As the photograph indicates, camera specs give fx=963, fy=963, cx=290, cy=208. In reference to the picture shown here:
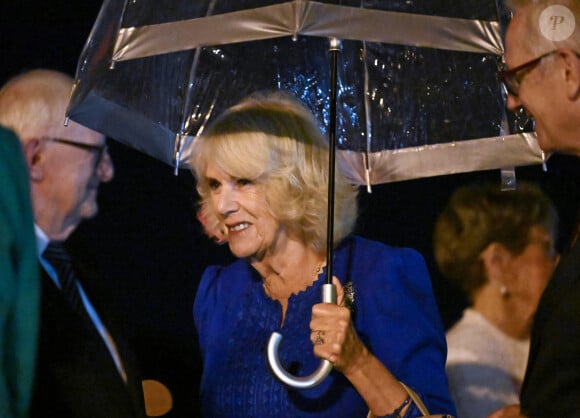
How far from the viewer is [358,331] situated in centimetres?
255

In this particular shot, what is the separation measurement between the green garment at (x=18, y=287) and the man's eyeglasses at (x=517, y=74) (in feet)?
3.78

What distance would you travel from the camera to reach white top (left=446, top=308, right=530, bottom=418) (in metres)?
3.23

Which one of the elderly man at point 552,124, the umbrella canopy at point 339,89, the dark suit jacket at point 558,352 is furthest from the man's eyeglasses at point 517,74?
the dark suit jacket at point 558,352

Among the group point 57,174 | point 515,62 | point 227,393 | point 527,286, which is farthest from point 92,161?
point 527,286

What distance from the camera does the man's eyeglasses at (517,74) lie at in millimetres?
2074

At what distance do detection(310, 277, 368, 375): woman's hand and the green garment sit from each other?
3.20 ft

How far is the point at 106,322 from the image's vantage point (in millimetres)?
2039

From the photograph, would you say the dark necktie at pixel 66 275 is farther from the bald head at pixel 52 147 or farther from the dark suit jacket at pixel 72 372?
the bald head at pixel 52 147

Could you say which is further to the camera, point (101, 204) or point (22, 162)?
point (101, 204)

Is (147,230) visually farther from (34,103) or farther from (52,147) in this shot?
(34,103)

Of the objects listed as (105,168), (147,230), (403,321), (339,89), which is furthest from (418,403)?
(147,230)

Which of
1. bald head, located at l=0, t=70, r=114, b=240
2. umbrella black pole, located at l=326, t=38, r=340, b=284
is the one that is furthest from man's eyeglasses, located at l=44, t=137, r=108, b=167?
umbrella black pole, located at l=326, t=38, r=340, b=284

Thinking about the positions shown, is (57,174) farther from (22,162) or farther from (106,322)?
(22,162)

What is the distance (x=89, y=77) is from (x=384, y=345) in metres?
1.04
